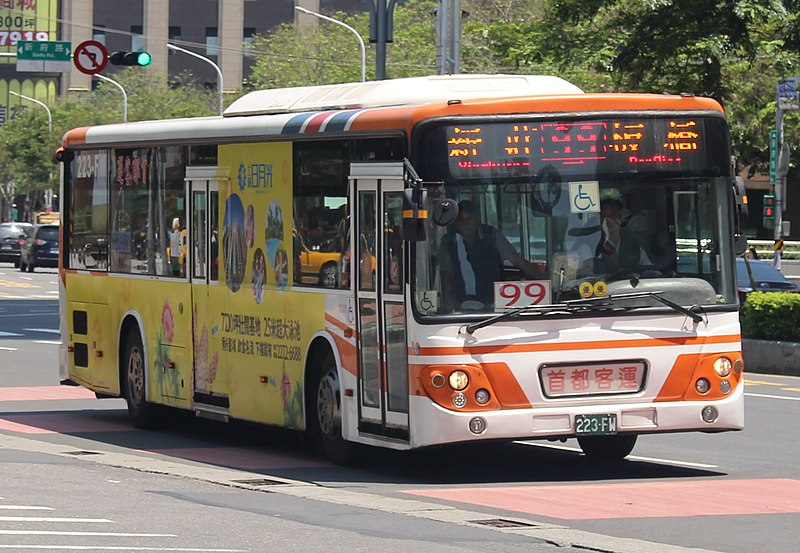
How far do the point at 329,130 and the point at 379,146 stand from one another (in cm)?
78

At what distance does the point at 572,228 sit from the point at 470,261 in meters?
0.76

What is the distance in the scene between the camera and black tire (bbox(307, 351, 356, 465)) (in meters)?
13.8

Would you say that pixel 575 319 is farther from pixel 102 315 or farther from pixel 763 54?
pixel 763 54

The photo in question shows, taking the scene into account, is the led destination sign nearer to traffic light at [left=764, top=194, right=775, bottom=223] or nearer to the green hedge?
the green hedge

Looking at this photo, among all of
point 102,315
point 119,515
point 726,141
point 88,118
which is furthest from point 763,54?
point 88,118

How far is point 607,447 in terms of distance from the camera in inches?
566

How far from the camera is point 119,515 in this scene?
1080 centimetres

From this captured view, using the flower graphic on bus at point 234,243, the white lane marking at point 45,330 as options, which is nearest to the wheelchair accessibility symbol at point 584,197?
the flower graphic on bus at point 234,243

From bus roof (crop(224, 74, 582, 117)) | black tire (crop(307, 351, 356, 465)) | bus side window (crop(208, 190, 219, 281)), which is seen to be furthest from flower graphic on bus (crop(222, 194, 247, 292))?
black tire (crop(307, 351, 356, 465))

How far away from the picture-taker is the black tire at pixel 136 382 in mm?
17312

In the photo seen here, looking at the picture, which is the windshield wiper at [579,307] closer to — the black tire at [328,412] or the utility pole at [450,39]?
the black tire at [328,412]

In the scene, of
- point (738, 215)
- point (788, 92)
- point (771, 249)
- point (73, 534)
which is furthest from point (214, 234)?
point (771, 249)

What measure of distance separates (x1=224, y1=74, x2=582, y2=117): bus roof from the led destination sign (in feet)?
1.76

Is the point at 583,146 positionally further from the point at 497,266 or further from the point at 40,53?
the point at 40,53
